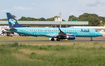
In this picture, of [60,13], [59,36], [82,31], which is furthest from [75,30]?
[60,13]

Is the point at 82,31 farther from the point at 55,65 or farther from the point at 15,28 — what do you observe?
the point at 55,65

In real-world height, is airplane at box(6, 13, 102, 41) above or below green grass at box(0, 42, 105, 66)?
above

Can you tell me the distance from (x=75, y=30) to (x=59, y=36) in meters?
3.99

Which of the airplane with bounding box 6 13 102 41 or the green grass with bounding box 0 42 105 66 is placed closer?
the green grass with bounding box 0 42 105 66

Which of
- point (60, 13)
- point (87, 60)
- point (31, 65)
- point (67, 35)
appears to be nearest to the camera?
point (31, 65)

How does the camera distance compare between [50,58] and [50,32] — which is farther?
[50,32]

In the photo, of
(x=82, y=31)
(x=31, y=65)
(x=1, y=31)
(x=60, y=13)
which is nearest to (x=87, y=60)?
(x=31, y=65)

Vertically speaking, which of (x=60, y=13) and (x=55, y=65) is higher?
(x=60, y=13)

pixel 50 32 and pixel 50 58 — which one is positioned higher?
pixel 50 32

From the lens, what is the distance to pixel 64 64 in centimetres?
1057

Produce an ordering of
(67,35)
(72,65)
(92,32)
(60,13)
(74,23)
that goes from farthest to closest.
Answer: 1. (74,23)
2. (60,13)
3. (92,32)
4. (67,35)
5. (72,65)

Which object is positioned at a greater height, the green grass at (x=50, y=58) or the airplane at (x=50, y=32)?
the airplane at (x=50, y=32)

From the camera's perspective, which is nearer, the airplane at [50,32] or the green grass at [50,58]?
the green grass at [50,58]

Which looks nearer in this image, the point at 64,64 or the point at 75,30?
the point at 64,64
